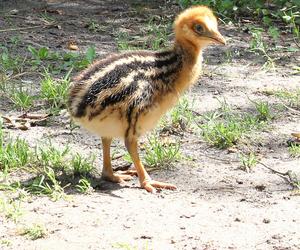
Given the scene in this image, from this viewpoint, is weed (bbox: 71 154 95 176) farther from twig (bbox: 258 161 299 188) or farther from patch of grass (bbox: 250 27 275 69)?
patch of grass (bbox: 250 27 275 69)

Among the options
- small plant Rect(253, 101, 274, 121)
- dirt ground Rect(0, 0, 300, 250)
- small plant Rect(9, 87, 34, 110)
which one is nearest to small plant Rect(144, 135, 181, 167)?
dirt ground Rect(0, 0, 300, 250)

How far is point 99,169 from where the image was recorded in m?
5.48

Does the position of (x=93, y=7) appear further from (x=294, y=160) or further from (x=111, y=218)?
(x=111, y=218)

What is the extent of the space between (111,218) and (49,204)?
455 millimetres

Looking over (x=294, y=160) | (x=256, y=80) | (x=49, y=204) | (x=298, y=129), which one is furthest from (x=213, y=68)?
(x=49, y=204)

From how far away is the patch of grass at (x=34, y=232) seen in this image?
4.42m

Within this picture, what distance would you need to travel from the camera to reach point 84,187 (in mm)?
5035

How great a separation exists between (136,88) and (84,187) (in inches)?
29.0

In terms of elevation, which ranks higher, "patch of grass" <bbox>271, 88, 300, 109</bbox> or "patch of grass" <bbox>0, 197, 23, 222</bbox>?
"patch of grass" <bbox>271, 88, 300, 109</bbox>

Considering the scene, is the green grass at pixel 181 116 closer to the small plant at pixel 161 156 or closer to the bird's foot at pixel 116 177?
the small plant at pixel 161 156

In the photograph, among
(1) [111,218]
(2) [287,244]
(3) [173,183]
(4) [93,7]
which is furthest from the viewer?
(4) [93,7]

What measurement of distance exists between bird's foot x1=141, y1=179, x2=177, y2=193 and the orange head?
1011 millimetres

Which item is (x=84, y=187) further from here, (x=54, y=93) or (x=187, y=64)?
(x=54, y=93)

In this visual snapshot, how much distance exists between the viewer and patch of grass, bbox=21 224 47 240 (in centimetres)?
442
